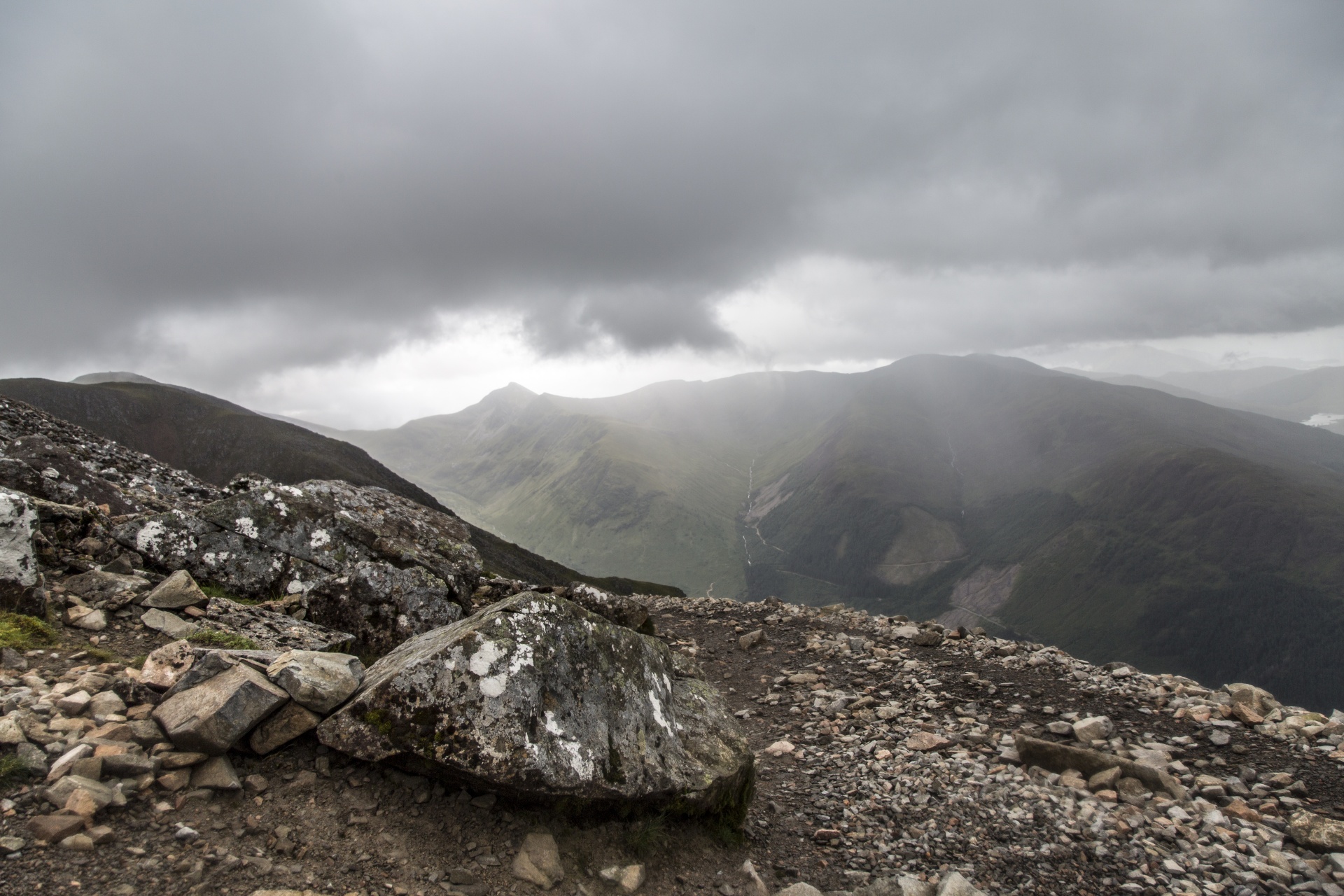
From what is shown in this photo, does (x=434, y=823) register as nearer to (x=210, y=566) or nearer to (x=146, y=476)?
(x=210, y=566)

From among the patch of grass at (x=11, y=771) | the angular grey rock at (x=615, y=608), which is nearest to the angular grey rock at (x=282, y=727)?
the patch of grass at (x=11, y=771)

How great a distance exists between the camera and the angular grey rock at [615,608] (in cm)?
1759

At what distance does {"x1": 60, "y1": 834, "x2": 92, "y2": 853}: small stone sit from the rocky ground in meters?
0.02

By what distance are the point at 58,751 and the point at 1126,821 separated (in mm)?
13455

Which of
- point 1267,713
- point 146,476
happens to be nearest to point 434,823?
point 1267,713

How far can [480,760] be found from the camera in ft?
23.5

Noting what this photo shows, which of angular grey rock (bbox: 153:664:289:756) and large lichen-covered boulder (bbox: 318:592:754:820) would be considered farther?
large lichen-covered boulder (bbox: 318:592:754:820)

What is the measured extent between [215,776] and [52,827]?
4.32ft

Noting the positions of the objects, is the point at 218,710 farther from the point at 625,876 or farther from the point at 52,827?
the point at 625,876

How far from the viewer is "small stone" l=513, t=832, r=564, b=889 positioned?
6961mm

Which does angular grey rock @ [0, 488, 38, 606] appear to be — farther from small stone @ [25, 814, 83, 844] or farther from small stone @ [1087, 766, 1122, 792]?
small stone @ [1087, 766, 1122, 792]

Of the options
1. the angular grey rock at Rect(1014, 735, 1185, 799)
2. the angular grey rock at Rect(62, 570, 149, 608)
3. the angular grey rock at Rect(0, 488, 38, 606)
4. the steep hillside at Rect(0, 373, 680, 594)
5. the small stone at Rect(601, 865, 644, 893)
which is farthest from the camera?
the steep hillside at Rect(0, 373, 680, 594)

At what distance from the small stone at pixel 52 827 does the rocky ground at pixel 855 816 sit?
0.05 metres

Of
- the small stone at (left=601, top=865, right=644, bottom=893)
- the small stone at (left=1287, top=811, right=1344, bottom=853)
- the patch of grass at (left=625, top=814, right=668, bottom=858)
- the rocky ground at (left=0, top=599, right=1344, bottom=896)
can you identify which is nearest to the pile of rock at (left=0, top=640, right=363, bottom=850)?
the rocky ground at (left=0, top=599, right=1344, bottom=896)
